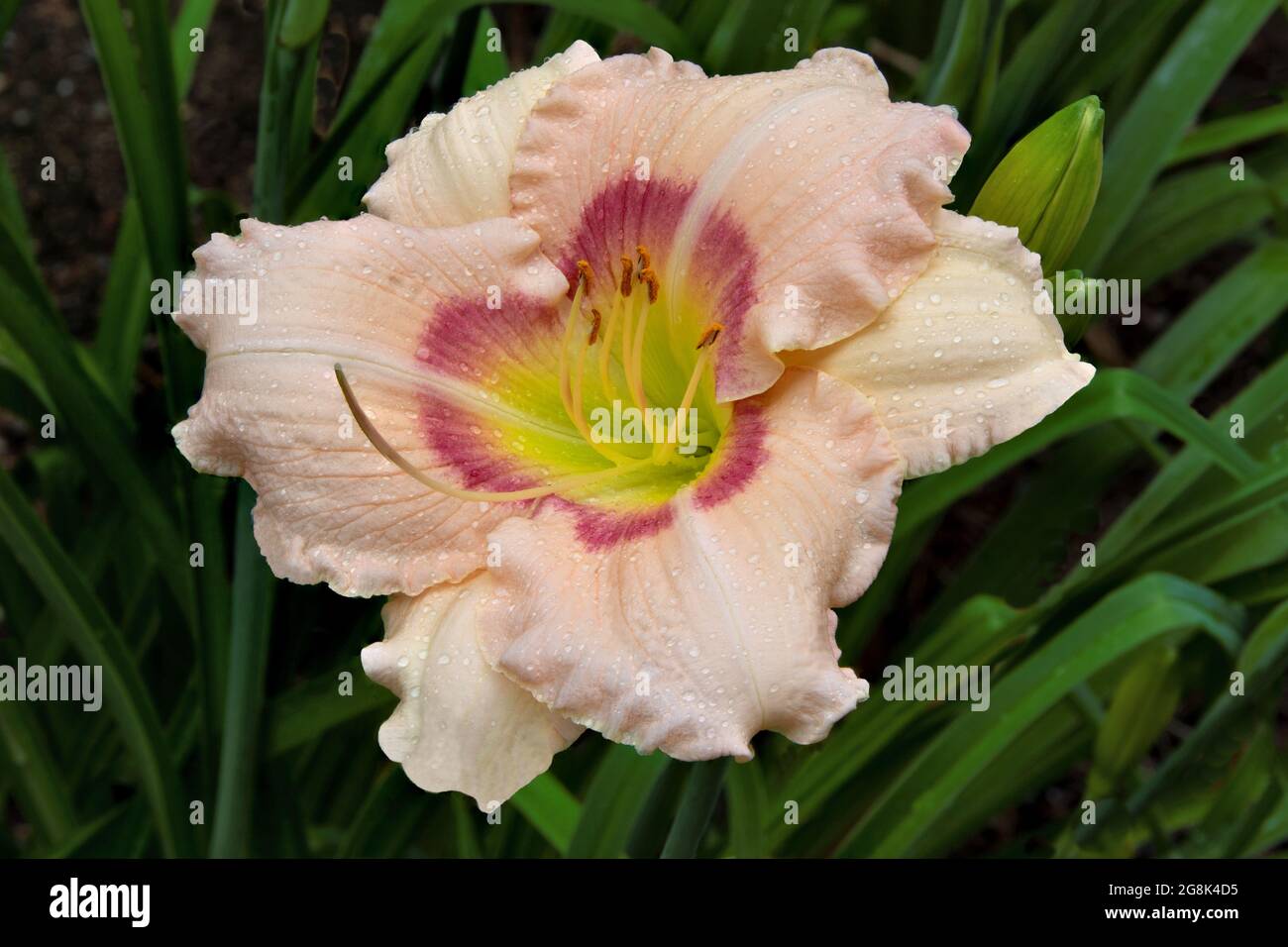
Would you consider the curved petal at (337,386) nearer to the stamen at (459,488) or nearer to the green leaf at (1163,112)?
the stamen at (459,488)

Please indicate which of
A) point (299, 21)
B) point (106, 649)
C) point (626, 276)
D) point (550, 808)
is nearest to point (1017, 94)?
point (626, 276)

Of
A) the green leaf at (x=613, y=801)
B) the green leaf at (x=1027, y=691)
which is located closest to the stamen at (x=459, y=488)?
the green leaf at (x=613, y=801)

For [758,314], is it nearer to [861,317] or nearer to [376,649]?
[861,317]

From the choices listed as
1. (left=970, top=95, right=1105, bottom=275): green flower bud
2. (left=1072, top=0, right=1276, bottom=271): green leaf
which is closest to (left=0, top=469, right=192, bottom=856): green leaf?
(left=970, top=95, right=1105, bottom=275): green flower bud

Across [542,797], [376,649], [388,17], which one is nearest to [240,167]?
[388,17]

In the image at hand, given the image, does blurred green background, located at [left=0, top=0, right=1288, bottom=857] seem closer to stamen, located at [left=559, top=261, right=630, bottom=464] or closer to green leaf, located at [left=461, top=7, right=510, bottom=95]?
green leaf, located at [left=461, top=7, right=510, bottom=95]

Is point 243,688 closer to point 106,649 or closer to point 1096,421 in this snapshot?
point 106,649
